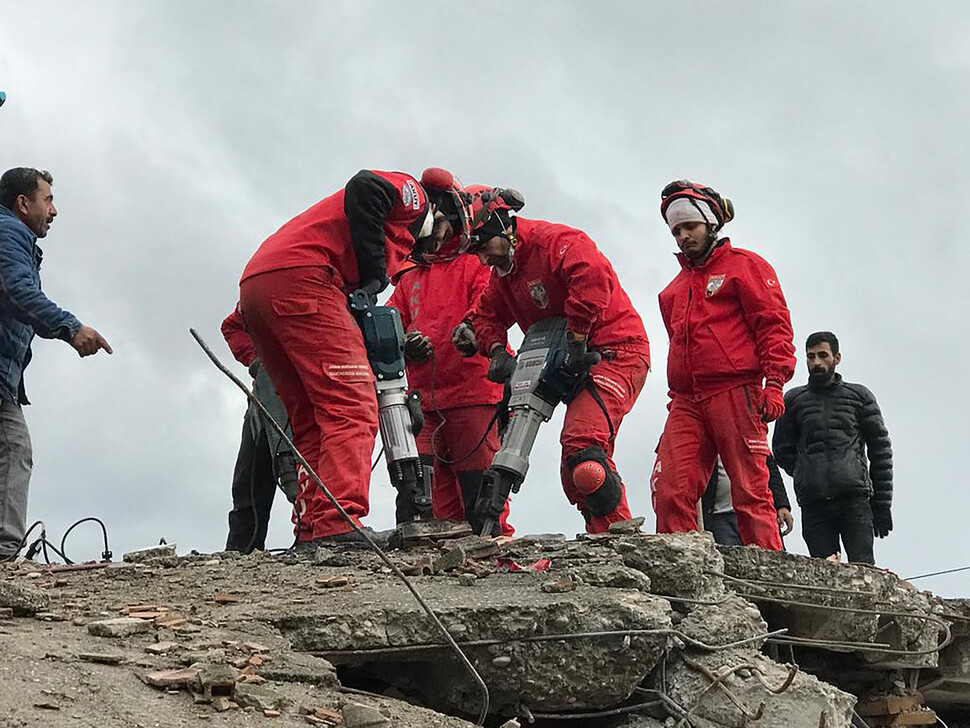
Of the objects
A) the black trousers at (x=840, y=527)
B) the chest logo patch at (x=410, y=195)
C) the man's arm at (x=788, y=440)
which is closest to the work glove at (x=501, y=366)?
the chest logo patch at (x=410, y=195)

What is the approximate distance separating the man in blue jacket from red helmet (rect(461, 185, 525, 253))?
1.91 m

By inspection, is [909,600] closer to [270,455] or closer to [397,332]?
[397,332]

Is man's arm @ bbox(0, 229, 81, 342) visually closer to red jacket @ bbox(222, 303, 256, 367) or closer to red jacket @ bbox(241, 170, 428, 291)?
red jacket @ bbox(241, 170, 428, 291)

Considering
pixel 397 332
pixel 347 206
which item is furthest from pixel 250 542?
pixel 347 206

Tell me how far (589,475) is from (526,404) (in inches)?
20.2

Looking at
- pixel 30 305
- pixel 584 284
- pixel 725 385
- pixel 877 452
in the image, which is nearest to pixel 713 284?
pixel 725 385

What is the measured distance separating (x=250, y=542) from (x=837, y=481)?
328cm

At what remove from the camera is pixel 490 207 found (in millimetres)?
6312

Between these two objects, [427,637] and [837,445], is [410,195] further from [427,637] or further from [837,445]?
[837,445]

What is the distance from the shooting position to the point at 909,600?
5559 millimetres

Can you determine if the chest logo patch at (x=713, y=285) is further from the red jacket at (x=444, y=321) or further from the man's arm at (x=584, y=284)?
the red jacket at (x=444, y=321)

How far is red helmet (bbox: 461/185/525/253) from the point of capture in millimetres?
6246

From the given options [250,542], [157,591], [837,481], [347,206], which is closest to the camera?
[157,591]

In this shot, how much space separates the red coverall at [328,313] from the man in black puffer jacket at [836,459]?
9.71ft
